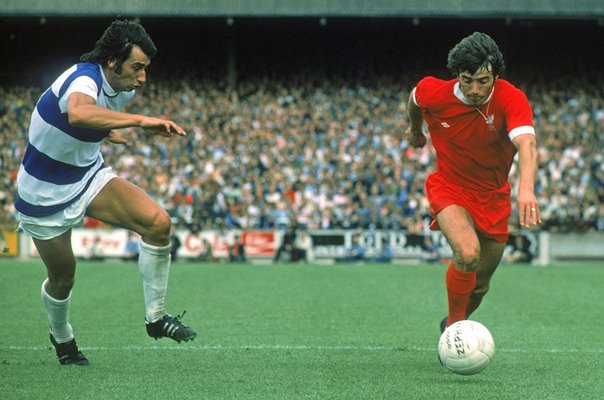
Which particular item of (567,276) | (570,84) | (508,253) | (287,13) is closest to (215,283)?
(567,276)

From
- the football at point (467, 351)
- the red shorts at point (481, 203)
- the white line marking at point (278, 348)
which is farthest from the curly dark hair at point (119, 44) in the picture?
the football at point (467, 351)

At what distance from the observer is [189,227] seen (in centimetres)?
2512

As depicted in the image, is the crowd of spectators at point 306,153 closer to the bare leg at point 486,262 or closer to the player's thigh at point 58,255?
the bare leg at point 486,262

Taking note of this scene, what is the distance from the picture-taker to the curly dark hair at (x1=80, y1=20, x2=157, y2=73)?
6.82 m

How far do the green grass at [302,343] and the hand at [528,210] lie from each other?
101 cm

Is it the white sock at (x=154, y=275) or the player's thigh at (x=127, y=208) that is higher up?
the player's thigh at (x=127, y=208)

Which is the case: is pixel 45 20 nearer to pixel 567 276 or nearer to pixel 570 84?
pixel 570 84

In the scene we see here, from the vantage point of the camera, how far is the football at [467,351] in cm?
633

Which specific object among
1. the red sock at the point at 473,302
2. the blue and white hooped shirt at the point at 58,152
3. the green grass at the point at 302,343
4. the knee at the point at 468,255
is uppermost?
the blue and white hooped shirt at the point at 58,152

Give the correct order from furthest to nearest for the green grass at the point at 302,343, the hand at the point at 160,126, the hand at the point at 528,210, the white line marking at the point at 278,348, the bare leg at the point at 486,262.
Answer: the white line marking at the point at 278,348
the bare leg at the point at 486,262
the green grass at the point at 302,343
the hand at the point at 160,126
the hand at the point at 528,210

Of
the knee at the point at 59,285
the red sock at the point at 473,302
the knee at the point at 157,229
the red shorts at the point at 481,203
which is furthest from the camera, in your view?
the red sock at the point at 473,302

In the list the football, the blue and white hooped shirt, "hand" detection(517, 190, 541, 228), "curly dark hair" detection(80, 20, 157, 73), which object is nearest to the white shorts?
the blue and white hooped shirt

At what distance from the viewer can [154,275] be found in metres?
7.06

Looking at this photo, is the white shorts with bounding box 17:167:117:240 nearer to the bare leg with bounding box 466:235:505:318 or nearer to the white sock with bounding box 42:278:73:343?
the white sock with bounding box 42:278:73:343
